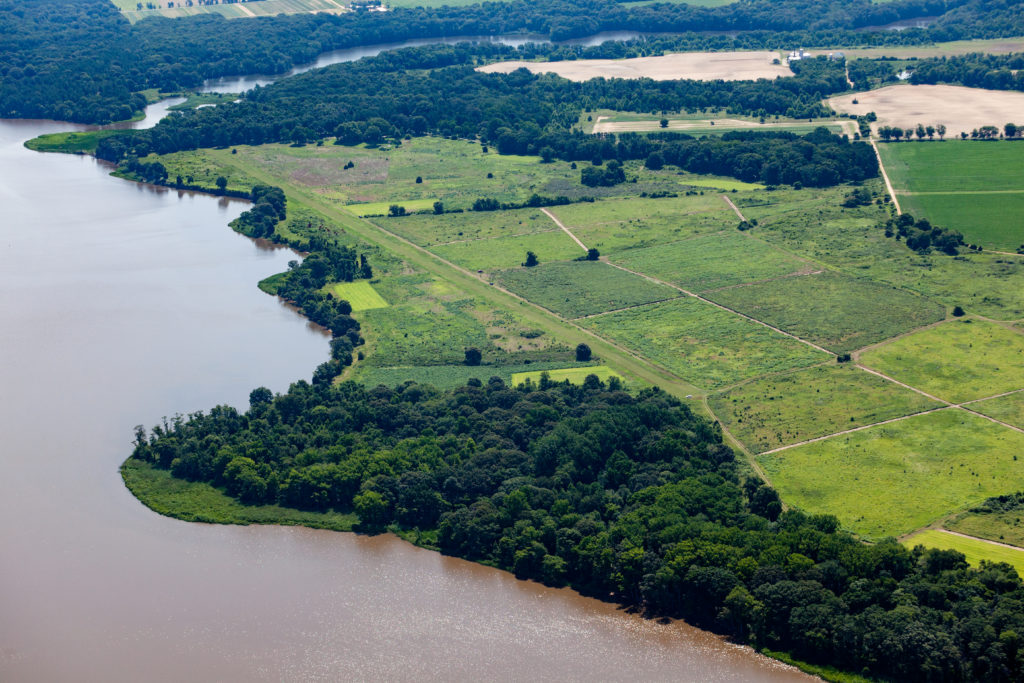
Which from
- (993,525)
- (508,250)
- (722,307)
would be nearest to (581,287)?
(722,307)

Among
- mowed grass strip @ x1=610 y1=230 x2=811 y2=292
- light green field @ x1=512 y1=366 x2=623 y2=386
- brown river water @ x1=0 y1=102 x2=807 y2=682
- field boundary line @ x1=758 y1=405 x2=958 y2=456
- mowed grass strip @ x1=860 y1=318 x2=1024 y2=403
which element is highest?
mowed grass strip @ x1=610 y1=230 x2=811 y2=292

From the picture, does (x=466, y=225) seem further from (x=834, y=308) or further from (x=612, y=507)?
(x=612, y=507)

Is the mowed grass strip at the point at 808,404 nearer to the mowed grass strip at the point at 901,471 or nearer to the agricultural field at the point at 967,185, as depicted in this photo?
the mowed grass strip at the point at 901,471

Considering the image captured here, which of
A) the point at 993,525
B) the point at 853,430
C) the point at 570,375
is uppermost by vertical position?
the point at 570,375

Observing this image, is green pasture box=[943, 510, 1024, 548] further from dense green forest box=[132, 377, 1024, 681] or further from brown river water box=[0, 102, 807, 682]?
brown river water box=[0, 102, 807, 682]

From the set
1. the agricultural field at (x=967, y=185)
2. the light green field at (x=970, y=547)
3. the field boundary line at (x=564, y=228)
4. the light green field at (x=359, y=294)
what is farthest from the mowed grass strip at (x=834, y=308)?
the light green field at (x=359, y=294)

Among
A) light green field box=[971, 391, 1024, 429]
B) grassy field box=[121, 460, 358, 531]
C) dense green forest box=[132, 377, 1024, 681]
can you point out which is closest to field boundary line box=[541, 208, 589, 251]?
dense green forest box=[132, 377, 1024, 681]

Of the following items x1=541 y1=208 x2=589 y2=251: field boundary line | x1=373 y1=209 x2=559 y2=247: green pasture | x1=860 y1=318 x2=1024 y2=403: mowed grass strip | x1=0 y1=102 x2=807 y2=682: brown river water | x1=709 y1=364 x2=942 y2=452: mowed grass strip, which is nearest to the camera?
x1=0 y1=102 x2=807 y2=682: brown river water
